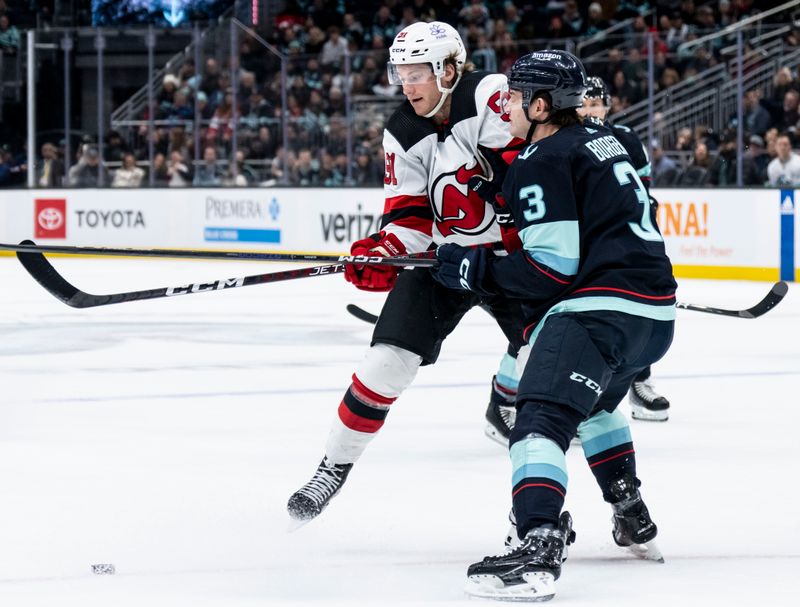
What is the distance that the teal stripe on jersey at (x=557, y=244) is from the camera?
2.27 m

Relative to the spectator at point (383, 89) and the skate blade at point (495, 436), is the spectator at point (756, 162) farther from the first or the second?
the skate blade at point (495, 436)

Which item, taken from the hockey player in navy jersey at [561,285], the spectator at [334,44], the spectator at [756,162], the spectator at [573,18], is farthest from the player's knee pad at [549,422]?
the spectator at [573,18]

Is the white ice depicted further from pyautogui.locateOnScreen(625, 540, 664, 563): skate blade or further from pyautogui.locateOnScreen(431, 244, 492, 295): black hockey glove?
pyautogui.locateOnScreen(431, 244, 492, 295): black hockey glove

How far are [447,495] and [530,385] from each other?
906mm

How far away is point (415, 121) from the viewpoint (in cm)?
301

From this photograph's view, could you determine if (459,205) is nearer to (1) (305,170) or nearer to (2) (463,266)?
(2) (463,266)

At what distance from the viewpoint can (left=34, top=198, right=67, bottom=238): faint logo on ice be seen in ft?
37.4

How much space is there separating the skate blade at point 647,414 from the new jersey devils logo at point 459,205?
1.38 meters

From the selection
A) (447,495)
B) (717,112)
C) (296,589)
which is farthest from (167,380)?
(717,112)

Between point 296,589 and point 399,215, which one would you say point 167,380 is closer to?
point 399,215

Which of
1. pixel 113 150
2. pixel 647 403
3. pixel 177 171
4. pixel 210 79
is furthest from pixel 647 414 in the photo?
pixel 113 150

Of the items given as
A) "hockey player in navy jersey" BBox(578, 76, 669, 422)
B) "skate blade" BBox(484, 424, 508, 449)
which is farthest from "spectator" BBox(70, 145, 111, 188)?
"skate blade" BBox(484, 424, 508, 449)

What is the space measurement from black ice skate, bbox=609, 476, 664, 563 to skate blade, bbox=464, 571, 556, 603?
31cm

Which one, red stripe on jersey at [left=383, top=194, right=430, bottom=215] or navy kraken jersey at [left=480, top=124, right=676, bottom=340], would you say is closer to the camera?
navy kraken jersey at [left=480, top=124, right=676, bottom=340]
